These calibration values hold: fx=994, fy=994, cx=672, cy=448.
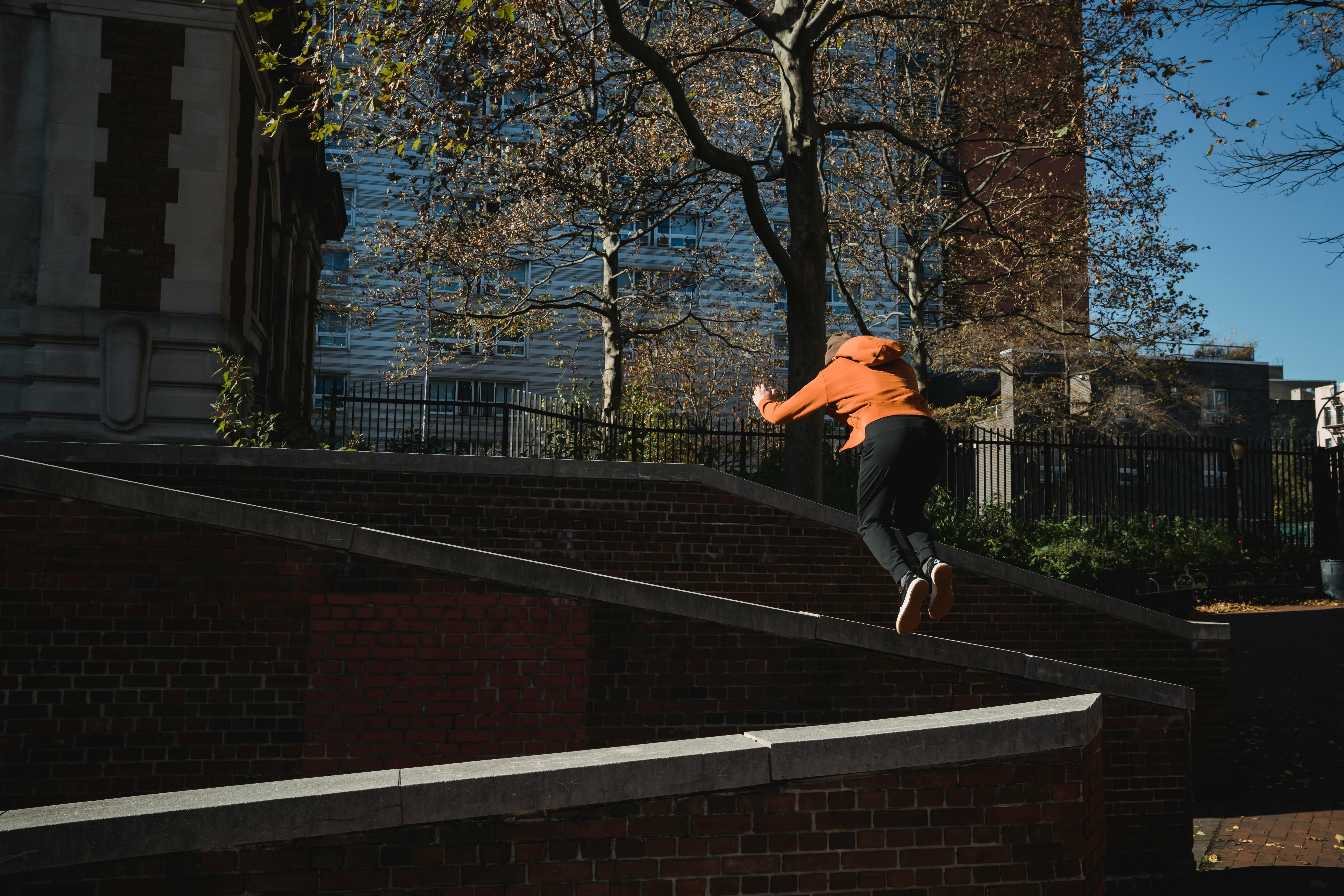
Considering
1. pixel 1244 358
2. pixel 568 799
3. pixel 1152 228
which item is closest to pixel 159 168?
pixel 568 799

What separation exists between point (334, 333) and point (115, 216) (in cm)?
2687

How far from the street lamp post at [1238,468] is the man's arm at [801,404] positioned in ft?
59.9

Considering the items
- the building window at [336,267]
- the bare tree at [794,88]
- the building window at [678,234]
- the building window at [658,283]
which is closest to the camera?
the bare tree at [794,88]

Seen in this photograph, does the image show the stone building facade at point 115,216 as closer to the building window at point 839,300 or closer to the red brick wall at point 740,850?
the red brick wall at point 740,850

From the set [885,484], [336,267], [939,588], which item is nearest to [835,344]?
[885,484]

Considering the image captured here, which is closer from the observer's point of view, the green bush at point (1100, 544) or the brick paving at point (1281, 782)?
the brick paving at point (1281, 782)

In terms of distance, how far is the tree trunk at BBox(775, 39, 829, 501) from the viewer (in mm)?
11836

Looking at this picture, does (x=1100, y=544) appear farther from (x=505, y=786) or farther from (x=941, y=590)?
(x=505, y=786)

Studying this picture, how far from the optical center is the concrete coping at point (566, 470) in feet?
24.6

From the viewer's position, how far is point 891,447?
5.27 m

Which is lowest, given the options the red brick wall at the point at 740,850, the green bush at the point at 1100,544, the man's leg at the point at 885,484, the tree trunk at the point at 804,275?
the red brick wall at the point at 740,850

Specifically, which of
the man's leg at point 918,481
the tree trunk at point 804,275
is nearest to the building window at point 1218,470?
the tree trunk at point 804,275

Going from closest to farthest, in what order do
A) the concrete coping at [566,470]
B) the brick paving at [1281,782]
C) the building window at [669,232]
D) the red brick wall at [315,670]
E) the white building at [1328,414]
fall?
the red brick wall at [315,670] < the brick paving at [1281,782] < the concrete coping at [566,470] < the building window at [669,232] < the white building at [1328,414]

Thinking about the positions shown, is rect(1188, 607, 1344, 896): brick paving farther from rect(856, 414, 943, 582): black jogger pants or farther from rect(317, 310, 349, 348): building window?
rect(317, 310, 349, 348): building window
